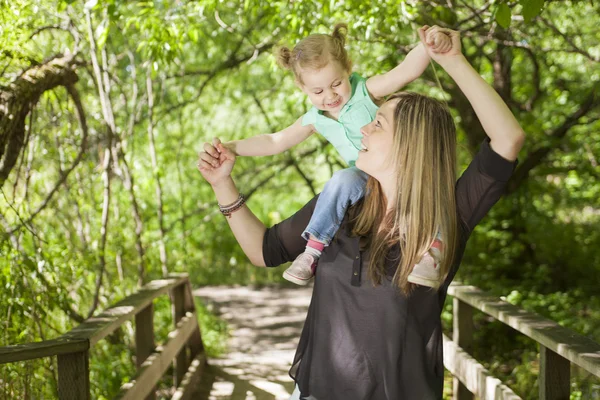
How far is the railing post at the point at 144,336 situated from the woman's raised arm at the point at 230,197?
1.69m

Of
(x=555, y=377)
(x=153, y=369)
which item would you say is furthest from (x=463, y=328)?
(x=153, y=369)

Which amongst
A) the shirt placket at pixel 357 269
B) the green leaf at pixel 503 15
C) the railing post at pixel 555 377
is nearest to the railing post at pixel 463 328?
the railing post at pixel 555 377

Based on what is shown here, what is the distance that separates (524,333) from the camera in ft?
8.93

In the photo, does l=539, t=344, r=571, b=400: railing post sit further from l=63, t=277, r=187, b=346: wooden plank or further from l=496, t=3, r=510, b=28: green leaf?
l=63, t=277, r=187, b=346: wooden plank

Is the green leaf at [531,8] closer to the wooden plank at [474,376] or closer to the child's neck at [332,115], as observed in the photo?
the child's neck at [332,115]

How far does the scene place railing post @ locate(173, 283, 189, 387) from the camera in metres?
4.78

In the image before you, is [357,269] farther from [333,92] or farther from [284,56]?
[284,56]

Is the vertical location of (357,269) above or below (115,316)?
above

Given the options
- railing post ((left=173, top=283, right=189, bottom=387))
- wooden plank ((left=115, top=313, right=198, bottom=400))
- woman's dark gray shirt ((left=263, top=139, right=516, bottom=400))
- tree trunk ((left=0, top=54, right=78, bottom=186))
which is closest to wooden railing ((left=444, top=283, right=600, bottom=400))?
woman's dark gray shirt ((left=263, top=139, right=516, bottom=400))

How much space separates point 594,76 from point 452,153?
22.0ft

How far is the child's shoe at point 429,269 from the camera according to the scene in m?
1.73

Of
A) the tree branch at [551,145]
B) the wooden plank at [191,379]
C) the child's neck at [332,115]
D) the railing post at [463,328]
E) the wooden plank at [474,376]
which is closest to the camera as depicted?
the child's neck at [332,115]

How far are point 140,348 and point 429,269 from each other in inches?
90.3

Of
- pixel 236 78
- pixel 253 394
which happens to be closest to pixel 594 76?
pixel 236 78
